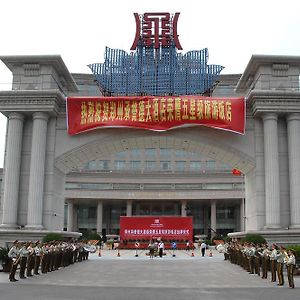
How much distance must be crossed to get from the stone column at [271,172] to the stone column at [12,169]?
14245 millimetres

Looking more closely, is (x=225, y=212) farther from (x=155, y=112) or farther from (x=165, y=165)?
(x=155, y=112)

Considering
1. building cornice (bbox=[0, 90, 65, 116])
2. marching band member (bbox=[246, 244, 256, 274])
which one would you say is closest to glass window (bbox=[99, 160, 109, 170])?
building cornice (bbox=[0, 90, 65, 116])

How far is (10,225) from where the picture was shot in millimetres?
27500

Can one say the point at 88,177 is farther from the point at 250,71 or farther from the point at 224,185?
the point at 250,71

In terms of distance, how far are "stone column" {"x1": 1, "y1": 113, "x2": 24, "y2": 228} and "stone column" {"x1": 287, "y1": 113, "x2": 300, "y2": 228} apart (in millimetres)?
15589

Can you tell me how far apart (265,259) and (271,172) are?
30.1ft

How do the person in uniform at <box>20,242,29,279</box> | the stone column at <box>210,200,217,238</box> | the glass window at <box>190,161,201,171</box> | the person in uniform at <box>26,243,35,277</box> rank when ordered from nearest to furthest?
1. the person in uniform at <box>20,242,29,279</box>
2. the person in uniform at <box>26,243,35,277</box>
3. the stone column at <box>210,200,217,238</box>
4. the glass window at <box>190,161,201,171</box>

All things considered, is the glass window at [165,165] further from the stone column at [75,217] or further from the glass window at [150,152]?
the stone column at [75,217]

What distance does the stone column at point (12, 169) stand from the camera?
27781mm

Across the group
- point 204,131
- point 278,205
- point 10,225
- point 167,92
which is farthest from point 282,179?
point 10,225

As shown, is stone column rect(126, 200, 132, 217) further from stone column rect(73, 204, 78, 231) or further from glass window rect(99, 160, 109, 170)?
glass window rect(99, 160, 109, 170)

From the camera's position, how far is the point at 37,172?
28047mm

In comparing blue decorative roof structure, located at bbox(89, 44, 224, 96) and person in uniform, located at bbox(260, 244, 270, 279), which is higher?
blue decorative roof structure, located at bbox(89, 44, 224, 96)

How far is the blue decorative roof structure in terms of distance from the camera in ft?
100
